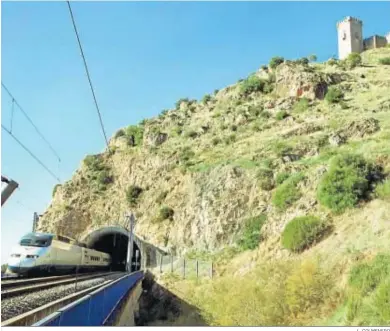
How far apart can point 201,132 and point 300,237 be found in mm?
26630

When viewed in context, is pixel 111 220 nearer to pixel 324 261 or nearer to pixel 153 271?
pixel 153 271

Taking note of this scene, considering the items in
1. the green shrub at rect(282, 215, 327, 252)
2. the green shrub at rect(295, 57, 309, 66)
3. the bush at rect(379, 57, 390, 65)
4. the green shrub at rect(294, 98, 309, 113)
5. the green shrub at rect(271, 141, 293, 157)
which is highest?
the bush at rect(379, 57, 390, 65)

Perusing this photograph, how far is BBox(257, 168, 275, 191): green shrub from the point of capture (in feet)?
126

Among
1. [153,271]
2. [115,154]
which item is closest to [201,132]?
[115,154]

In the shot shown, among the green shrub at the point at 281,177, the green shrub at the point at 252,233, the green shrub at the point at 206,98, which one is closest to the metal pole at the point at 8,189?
the green shrub at the point at 252,233

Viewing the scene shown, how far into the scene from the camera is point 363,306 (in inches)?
725

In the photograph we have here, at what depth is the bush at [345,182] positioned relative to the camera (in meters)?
30.6

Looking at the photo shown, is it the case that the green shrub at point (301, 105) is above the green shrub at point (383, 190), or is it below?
above

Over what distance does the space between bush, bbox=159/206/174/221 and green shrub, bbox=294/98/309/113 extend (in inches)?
702

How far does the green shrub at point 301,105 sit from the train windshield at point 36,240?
3314cm

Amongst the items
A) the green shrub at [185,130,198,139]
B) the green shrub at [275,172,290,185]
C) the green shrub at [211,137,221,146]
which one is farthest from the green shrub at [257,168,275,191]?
the green shrub at [185,130,198,139]

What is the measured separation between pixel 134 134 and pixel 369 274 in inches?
1604

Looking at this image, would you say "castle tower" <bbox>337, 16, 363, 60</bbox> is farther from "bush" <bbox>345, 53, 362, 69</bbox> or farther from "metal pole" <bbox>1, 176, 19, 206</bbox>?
"metal pole" <bbox>1, 176, 19, 206</bbox>

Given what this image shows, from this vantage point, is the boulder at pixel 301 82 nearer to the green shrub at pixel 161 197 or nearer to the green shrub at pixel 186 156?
the green shrub at pixel 186 156
